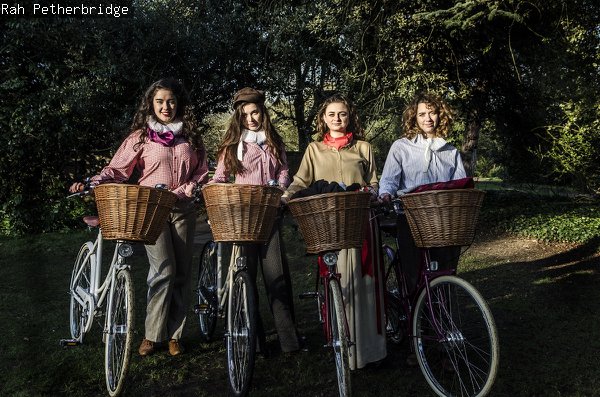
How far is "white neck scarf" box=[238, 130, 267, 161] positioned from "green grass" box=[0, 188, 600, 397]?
160cm

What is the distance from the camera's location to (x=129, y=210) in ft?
11.3

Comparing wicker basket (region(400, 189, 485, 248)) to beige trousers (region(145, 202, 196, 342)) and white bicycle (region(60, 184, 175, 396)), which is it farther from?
beige trousers (region(145, 202, 196, 342))

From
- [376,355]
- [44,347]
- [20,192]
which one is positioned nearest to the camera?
[376,355]

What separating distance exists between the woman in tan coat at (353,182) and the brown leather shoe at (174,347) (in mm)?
1438

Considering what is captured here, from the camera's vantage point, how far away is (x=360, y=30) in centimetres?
1044

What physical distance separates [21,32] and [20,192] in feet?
10.8

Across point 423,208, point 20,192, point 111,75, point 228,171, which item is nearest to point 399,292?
point 423,208

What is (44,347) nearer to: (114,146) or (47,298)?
(47,298)

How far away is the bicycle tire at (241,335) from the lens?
3.50m

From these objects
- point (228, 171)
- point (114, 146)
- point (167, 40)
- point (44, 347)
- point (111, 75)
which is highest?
point (167, 40)

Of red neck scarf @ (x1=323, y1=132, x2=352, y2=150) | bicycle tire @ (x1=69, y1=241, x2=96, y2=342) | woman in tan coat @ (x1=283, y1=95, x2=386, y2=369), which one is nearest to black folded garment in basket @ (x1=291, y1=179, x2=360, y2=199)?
woman in tan coat @ (x1=283, y1=95, x2=386, y2=369)

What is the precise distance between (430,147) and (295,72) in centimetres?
909

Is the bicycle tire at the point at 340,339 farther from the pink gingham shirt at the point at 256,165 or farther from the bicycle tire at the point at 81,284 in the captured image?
the bicycle tire at the point at 81,284

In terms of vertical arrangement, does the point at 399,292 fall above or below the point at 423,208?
below
